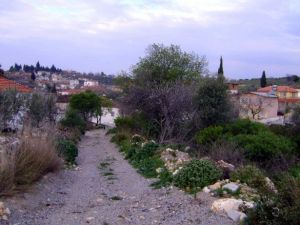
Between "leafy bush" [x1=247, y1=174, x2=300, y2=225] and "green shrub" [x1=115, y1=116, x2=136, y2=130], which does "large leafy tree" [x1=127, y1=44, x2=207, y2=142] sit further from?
"leafy bush" [x1=247, y1=174, x2=300, y2=225]

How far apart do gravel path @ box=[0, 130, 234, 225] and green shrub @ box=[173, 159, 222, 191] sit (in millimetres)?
374

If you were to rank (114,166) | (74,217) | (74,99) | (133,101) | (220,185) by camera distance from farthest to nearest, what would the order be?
1. (74,99)
2. (133,101)
3. (114,166)
4. (220,185)
5. (74,217)

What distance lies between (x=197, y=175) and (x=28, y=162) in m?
3.72

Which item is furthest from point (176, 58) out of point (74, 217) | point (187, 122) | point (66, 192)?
point (74, 217)

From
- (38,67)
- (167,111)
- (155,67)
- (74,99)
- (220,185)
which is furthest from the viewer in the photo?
(38,67)

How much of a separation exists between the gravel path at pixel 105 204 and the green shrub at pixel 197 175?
1.23ft

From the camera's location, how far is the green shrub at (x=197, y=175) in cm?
1043

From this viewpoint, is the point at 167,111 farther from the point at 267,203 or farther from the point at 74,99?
the point at 74,99

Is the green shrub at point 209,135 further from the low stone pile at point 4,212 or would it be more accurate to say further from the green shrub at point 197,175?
the low stone pile at point 4,212

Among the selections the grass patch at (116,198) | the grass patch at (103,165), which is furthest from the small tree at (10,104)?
the grass patch at (116,198)

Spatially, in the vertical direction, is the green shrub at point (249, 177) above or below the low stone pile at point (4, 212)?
above

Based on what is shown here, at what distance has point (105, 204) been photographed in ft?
31.5

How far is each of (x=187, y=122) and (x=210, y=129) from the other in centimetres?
230

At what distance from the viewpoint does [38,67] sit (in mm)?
135875
